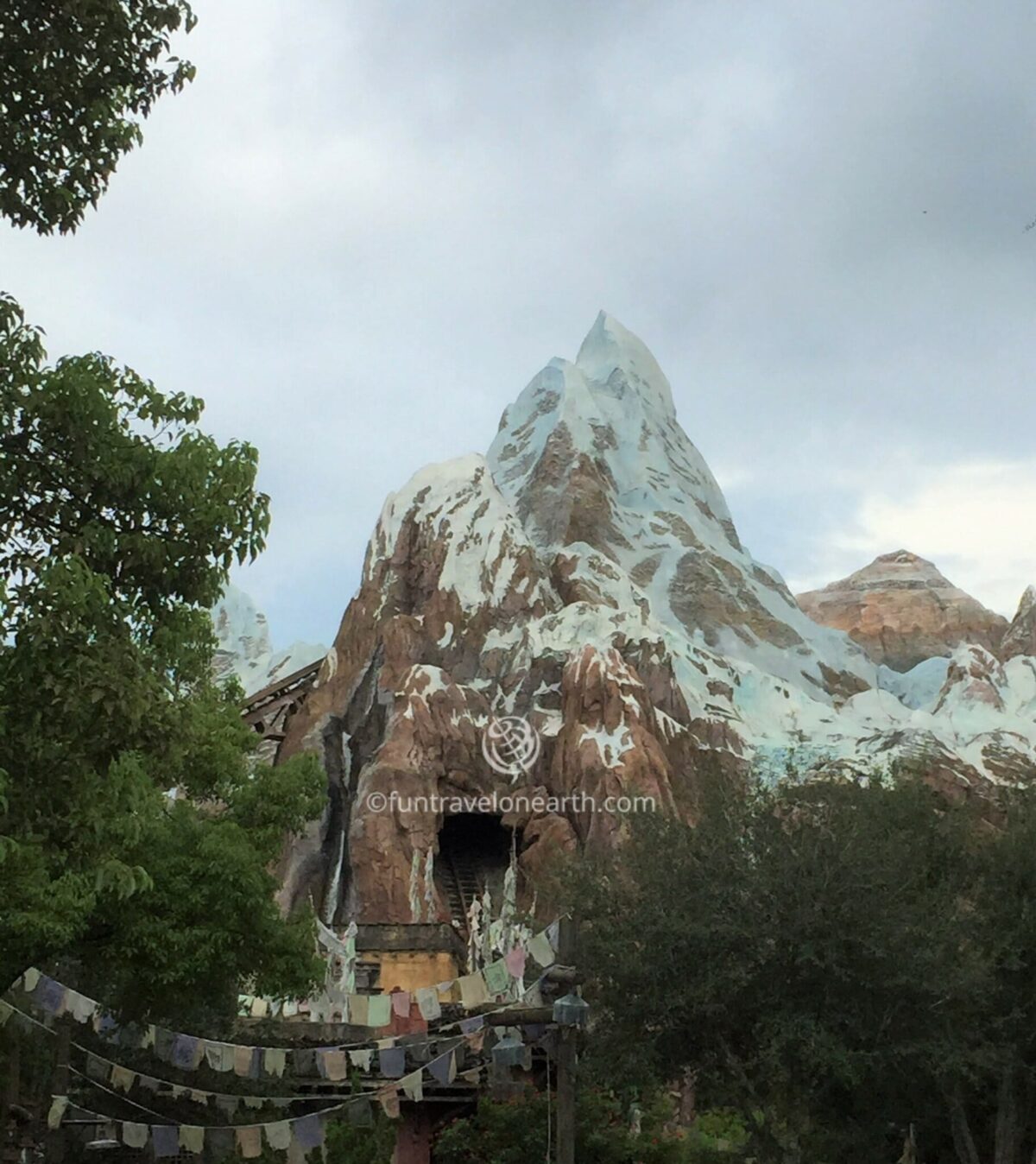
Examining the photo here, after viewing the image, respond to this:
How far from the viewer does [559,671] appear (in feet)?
167

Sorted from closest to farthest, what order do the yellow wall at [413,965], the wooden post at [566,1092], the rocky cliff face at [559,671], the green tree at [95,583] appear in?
the green tree at [95,583]
the wooden post at [566,1092]
the yellow wall at [413,965]
the rocky cliff face at [559,671]

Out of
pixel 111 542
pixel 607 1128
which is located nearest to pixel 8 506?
pixel 111 542

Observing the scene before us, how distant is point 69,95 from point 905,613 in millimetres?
101870

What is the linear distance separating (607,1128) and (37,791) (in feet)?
48.8

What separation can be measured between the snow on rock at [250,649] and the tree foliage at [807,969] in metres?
74.3

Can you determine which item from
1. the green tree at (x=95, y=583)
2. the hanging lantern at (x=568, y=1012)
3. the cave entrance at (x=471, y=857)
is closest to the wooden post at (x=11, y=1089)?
the hanging lantern at (x=568, y=1012)

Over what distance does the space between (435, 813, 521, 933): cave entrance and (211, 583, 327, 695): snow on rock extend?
41.2m

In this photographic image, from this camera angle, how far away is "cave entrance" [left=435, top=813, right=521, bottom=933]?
4991 centimetres

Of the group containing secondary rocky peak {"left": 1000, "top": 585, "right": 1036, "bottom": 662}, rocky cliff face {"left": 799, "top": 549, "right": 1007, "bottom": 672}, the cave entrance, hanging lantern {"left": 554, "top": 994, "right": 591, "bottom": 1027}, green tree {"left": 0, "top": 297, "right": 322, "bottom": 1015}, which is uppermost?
rocky cliff face {"left": 799, "top": 549, "right": 1007, "bottom": 672}

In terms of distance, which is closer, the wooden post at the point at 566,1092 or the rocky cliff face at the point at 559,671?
the wooden post at the point at 566,1092

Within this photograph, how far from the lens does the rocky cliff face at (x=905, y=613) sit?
101312mm

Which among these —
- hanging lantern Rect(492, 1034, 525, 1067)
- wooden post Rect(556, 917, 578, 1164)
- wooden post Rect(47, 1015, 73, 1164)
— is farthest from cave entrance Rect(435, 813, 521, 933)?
wooden post Rect(556, 917, 578, 1164)

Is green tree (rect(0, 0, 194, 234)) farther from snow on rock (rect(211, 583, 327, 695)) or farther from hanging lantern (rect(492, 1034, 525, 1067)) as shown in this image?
snow on rock (rect(211, 583, 327, 695))

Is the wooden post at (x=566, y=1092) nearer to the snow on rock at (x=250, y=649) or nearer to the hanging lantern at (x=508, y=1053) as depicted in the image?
the hanging lantern at (x=508, y=1053)
